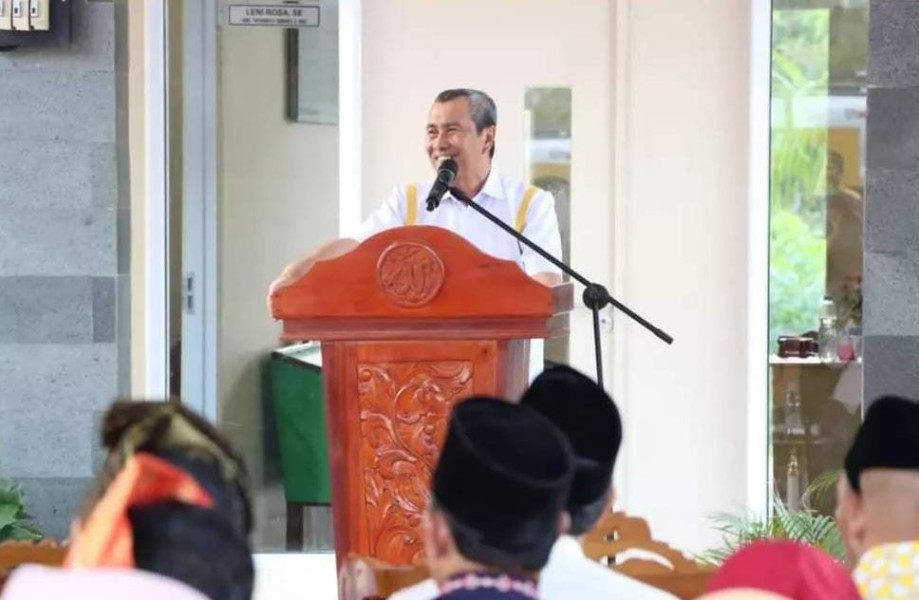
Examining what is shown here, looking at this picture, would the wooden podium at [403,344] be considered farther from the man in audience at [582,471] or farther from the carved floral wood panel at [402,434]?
the man in audience at [582,471]

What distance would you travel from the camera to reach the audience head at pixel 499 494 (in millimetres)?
1623

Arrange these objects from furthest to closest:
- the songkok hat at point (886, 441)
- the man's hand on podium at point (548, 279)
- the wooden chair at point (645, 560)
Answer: the man's hand on podium at point (548, 279)
the wooden chair at point (645, 560)
the songkok hat at point (886, 441)

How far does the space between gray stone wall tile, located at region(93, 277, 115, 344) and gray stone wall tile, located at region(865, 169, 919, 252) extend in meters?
2.39

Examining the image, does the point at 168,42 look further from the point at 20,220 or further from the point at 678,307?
the point at 678,307

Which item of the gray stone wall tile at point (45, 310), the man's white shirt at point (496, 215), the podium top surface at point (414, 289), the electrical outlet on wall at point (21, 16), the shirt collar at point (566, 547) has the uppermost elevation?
the electrical outlet on wall at point (21, 16)

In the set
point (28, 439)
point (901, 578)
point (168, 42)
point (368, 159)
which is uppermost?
point (168, 42)

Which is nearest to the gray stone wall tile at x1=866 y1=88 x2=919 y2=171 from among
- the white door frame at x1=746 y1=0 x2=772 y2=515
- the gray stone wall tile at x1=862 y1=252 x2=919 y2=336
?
the gray stone wall tile at x1=862 y1=252 x2=919 y2=336

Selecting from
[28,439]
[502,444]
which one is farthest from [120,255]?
[502,444]

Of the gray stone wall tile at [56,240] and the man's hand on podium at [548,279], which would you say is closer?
the man's hand on podium at [548,279]

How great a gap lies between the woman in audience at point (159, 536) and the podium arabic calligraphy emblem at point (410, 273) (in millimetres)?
1565

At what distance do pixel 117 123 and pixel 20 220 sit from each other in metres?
0.44

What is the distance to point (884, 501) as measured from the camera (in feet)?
6.13

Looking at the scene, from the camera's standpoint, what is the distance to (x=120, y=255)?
5.13m

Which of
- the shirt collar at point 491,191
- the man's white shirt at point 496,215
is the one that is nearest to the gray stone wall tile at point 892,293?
the man's white shirt at point 496,215
